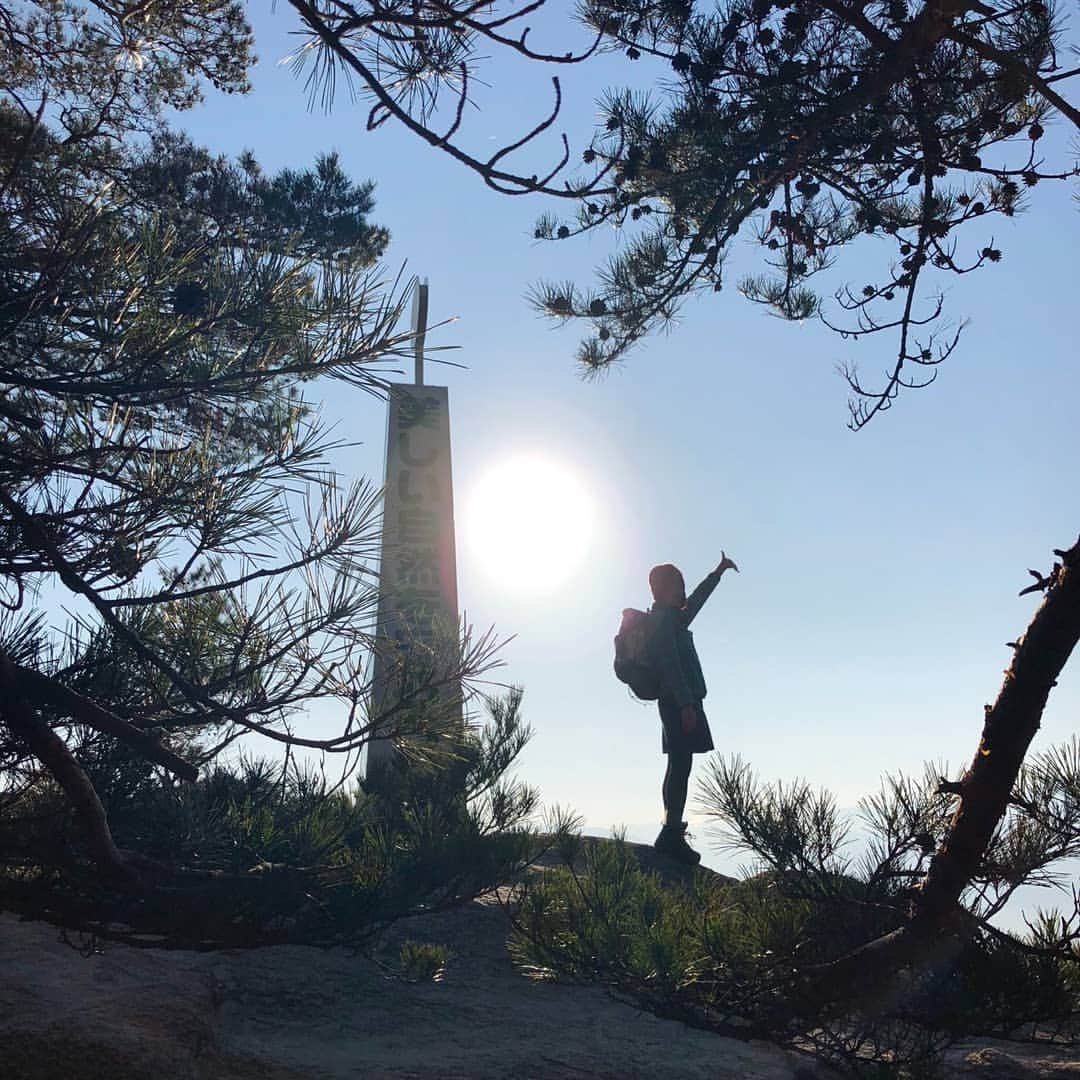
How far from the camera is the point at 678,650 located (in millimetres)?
4699

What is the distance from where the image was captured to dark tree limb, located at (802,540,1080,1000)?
1.89 meters

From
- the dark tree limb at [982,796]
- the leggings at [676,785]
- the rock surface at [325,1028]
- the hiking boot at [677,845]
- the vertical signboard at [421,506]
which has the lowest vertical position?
the rock surface at [325,1028]

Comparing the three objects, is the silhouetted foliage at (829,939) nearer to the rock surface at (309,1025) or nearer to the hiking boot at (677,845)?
the rock surface at (309,1025)

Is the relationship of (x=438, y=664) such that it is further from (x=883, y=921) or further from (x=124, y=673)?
(x=883, y=921)

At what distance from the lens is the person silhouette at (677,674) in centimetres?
465

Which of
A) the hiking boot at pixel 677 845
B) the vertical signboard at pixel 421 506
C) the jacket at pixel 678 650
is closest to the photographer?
the jacket at pixel 678 650

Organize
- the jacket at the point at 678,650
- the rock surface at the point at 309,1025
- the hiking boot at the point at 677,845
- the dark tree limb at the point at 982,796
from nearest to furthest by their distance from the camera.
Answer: the dark tree limb at the point at 982,796 → the rock surface at the point at 309,1025 → the jacket at the point at 678,650 → the hiking boot at the point at 677,845

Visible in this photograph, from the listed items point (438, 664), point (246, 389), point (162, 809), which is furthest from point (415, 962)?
point (246, 389)

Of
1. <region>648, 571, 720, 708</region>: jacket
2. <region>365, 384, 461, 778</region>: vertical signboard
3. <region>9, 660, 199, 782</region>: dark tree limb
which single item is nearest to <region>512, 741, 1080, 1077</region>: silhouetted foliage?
<region>9, 660, 199, 782</region>: dark tree limb

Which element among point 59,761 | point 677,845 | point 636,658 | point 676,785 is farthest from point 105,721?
point 677,845

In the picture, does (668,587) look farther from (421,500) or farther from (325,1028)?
(421,500)

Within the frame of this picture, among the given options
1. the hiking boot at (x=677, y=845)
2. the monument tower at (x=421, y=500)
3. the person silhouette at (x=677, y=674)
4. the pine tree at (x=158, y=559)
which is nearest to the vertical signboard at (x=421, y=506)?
the monument tower at (x=421, y=500)

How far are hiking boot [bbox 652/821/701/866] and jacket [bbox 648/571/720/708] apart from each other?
0.65 m

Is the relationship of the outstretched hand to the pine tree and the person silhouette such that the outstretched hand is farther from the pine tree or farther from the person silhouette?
the pine tree
